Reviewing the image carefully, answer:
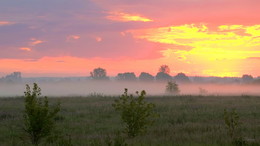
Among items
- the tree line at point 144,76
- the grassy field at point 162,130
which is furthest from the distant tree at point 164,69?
the grassy field at point 162,130

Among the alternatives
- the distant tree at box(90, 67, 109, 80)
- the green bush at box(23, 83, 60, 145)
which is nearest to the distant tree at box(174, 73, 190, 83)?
the distant tree at box(90, 67, 109, 80)

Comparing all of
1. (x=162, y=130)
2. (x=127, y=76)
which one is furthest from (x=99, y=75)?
(x=162, y=130)

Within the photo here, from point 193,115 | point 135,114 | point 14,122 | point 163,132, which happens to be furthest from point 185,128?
point 14,122

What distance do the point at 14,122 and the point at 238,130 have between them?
13043 millimetres

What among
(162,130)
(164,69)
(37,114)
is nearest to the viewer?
(37,114)

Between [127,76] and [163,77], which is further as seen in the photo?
[127,76]

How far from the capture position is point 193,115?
2127cm

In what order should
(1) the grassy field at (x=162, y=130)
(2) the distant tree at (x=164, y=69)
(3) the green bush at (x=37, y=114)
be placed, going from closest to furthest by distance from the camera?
(3) the green bush at (x=37, y=114) → (1) the grassy field at (x=162, y=130) → (2) the distant tree at (x=164, y=69)

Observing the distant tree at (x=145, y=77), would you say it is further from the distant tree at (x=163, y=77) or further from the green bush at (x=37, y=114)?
Answer: the green bush at (x=37, y=114)

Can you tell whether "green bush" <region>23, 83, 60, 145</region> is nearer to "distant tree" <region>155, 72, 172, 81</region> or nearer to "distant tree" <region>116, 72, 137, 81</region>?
"distant tree" <region>155, 72, 172, 81</region>

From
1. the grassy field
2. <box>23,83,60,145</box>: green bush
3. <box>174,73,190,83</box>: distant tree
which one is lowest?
the grassy field

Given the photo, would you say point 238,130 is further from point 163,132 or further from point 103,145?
point 103,145

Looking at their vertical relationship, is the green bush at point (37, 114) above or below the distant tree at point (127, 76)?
below

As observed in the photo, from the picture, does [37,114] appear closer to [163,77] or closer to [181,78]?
[163,77]
